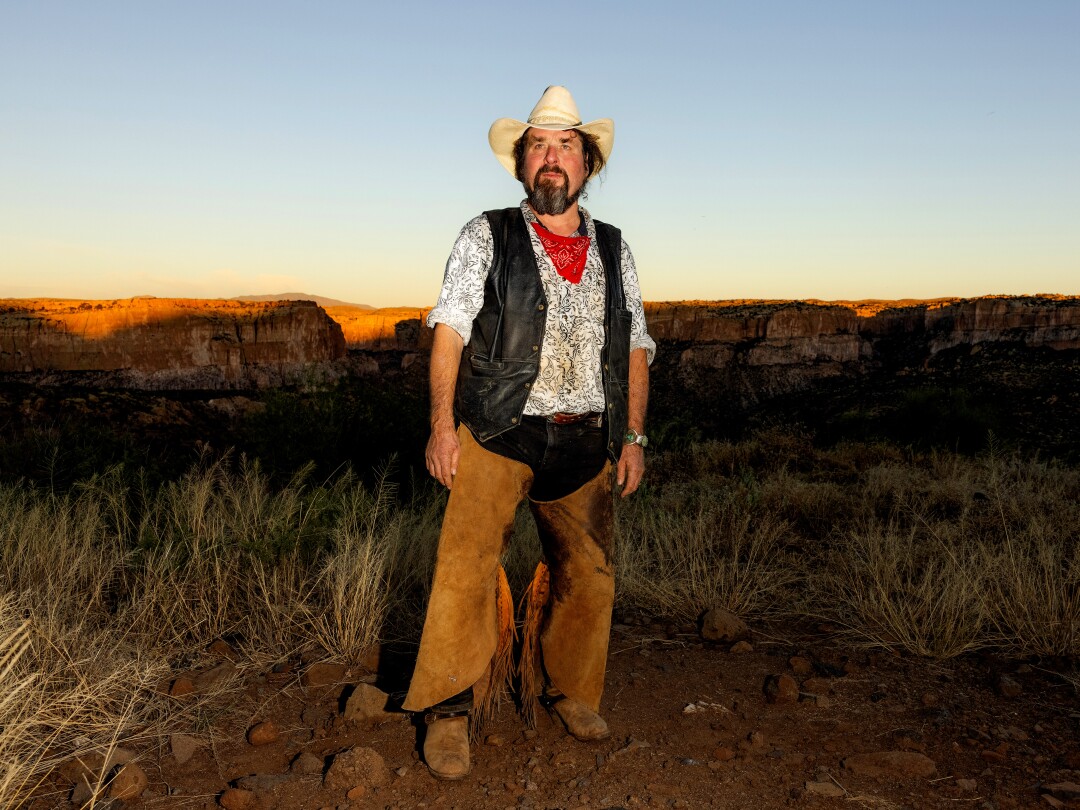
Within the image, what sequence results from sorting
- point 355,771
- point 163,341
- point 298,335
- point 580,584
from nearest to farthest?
1. point 355,771
2. point 580,584
3. point 163,341
4. point 298,335

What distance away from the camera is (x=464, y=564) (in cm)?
282

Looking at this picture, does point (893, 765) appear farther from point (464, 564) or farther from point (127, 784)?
point (127, 784)

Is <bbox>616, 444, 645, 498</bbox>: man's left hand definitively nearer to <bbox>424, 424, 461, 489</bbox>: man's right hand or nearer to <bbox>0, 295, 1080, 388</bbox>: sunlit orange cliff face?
<bbox>424, 424, 461, 489</bbox>: man's right hand

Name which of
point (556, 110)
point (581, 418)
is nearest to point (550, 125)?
point (556, 110)

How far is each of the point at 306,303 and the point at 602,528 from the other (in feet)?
280

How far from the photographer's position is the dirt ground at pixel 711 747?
2.57 meters

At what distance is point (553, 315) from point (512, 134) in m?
0.76

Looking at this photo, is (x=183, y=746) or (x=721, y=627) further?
(x=721, y=627)

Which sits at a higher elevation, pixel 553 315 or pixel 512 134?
pixel 512 134

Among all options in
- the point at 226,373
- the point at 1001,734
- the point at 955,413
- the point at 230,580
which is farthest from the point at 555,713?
the point at 226,373

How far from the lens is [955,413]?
1625 cm

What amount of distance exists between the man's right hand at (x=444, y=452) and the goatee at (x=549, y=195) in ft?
2.78

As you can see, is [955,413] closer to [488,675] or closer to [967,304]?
[488,675]

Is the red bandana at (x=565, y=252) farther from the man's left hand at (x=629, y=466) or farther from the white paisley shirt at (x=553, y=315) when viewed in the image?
the man's left hand at (x=629, y=466)
